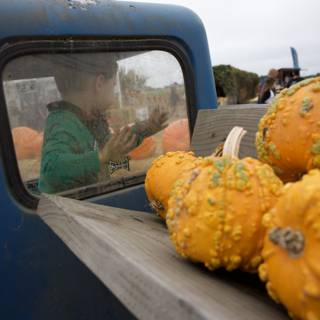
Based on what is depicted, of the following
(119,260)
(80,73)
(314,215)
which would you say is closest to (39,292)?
(80,73)

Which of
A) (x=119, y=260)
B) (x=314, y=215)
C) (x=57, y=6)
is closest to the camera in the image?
(x=314, y=215)

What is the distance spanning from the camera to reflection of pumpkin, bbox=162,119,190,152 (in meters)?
2.60

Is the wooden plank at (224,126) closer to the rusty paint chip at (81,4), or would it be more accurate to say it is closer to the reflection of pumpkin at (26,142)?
the reflection of pumpkin at (26,142)

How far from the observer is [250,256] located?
1032 mm

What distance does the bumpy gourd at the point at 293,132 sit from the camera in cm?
113

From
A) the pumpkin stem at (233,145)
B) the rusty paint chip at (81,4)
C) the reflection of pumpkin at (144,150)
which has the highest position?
the rusty paint chip at (81,4)

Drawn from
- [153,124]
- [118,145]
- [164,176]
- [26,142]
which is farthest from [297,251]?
[153,124]

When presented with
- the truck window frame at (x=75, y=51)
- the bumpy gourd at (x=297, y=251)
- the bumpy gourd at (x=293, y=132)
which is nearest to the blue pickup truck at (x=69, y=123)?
the truck window frame at (x=75, y=51)

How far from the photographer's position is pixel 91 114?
2318 millimetres

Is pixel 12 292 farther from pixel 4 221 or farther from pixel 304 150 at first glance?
pixel 304 150

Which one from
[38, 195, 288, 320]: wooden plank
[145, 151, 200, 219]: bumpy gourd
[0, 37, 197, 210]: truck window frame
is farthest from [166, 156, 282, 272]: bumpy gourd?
[0, 37, 197, 210]: truck window frame

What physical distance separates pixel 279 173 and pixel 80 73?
1.32m

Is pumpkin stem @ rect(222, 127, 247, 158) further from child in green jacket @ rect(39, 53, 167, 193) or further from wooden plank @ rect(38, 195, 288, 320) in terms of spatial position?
child in green jacket @ rect(39, 53, 167, 193)

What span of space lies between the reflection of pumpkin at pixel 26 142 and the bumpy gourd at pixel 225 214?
1.14m
